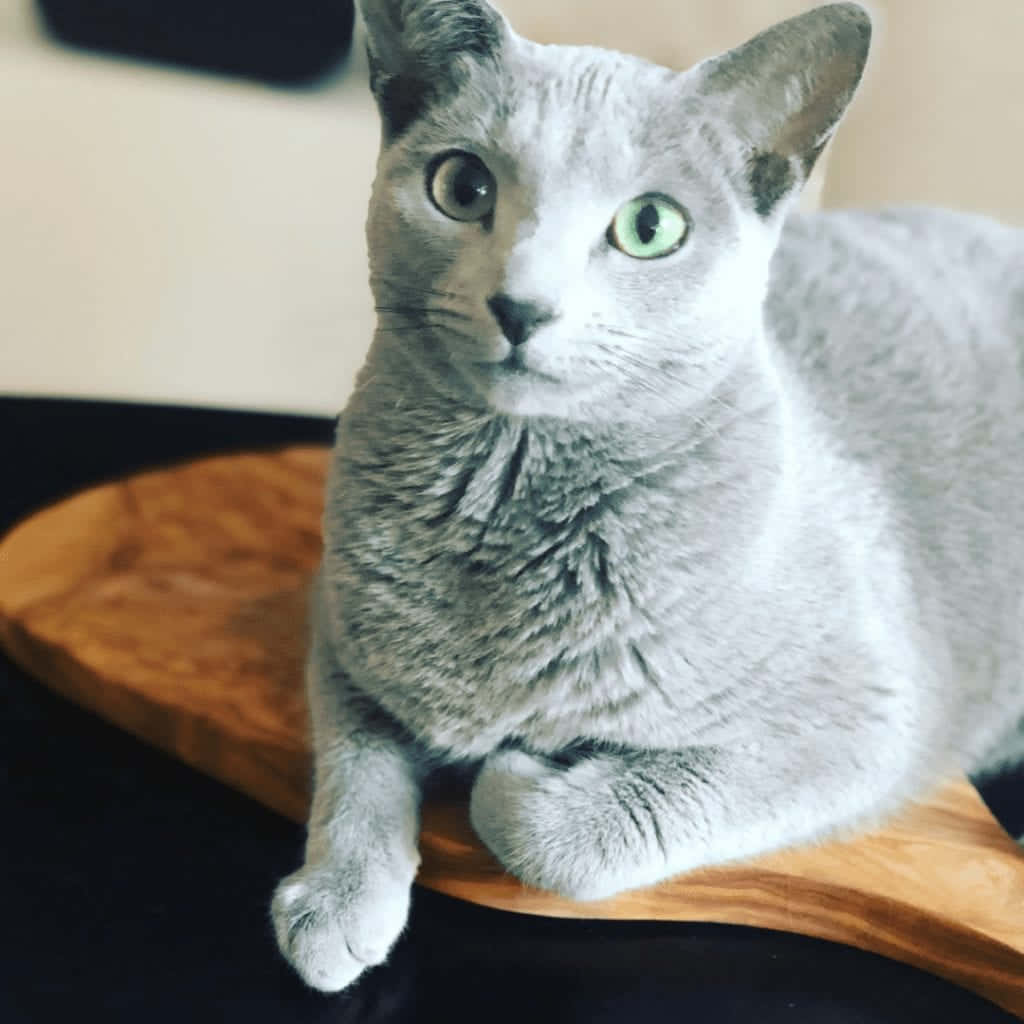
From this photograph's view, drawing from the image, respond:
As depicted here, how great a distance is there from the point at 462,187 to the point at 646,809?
414 millimetres

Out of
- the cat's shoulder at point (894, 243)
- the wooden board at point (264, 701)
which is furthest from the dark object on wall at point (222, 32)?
the cat's shoulder at point (894, 243)

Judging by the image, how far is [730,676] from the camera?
78 cm

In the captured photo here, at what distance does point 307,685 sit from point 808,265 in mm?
581

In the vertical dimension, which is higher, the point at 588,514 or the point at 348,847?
the point at 588,514

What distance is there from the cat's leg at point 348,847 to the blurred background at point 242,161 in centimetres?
85

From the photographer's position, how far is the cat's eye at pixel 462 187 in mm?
699

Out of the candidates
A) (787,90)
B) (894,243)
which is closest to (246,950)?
(787,90)

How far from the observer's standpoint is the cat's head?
659mm

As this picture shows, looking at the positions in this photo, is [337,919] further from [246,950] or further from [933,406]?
[933,406]

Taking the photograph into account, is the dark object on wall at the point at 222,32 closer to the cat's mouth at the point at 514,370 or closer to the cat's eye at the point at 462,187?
the cat's eye at the point at 462,187

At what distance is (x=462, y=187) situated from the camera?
71 cm

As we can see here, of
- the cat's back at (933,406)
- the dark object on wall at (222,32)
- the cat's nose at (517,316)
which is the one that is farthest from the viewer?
the dark object on wall at (222,32)

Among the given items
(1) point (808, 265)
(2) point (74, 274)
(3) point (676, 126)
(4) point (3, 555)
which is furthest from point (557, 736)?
(2) point (74, 274)

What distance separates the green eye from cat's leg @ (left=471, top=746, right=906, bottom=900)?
338 millimetres
